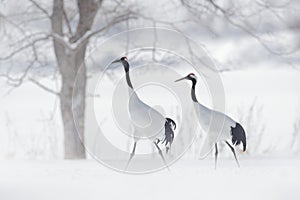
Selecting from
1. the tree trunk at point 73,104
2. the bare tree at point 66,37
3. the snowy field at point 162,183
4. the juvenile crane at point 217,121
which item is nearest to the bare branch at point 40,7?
the bare tree at point 66,37

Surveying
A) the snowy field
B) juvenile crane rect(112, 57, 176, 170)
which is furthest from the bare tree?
juvenile crane rect(112, 57, 176, 170)

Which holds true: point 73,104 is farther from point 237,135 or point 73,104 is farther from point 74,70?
point 237,135

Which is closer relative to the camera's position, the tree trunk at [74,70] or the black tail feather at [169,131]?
the black tail feather at [169,131]

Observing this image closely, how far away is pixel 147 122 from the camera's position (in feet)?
4.12

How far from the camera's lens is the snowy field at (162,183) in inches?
52.6

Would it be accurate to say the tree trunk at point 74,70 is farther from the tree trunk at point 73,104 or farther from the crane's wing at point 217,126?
the crane's wing at point 217,126

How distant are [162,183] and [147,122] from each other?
22 cm

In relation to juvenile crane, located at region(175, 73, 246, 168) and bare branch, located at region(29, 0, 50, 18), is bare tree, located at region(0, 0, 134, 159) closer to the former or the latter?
bare branch, located at region(29, 0, 50, 18)

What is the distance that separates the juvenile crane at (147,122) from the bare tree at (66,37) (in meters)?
0.78

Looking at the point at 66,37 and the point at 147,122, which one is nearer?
the point at 147,122

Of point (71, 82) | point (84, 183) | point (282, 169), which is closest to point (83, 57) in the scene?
point (71, 82)

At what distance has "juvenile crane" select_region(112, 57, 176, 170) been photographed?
1.25 m

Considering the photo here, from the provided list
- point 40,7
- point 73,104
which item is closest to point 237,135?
point 73,104

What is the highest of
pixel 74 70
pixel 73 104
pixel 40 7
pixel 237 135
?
pixel 40 7
